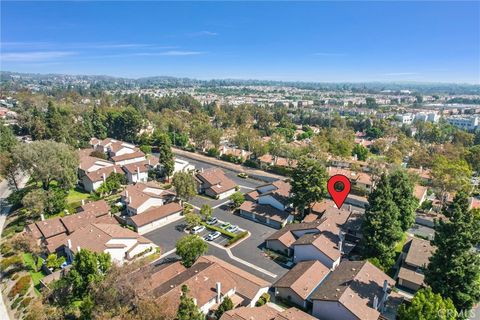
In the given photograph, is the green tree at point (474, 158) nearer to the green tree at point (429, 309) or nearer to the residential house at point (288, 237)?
the residential house at point (288, 237)

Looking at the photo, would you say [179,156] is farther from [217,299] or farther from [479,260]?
[479,260]

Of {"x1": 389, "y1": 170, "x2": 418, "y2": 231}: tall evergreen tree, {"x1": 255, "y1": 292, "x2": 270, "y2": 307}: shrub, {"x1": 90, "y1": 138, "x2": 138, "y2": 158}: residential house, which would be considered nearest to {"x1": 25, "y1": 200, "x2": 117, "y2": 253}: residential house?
{"x1": 255, "y1": 292, "x2": 270, "y2": 307}: shrub

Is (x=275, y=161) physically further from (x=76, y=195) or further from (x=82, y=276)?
(x=82, y=276)

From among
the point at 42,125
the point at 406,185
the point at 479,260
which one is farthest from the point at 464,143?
the point at 42,125

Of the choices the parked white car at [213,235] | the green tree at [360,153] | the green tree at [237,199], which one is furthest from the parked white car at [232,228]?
the green tree at [360,153]

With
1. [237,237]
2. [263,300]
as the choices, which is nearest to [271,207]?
[237,237]
